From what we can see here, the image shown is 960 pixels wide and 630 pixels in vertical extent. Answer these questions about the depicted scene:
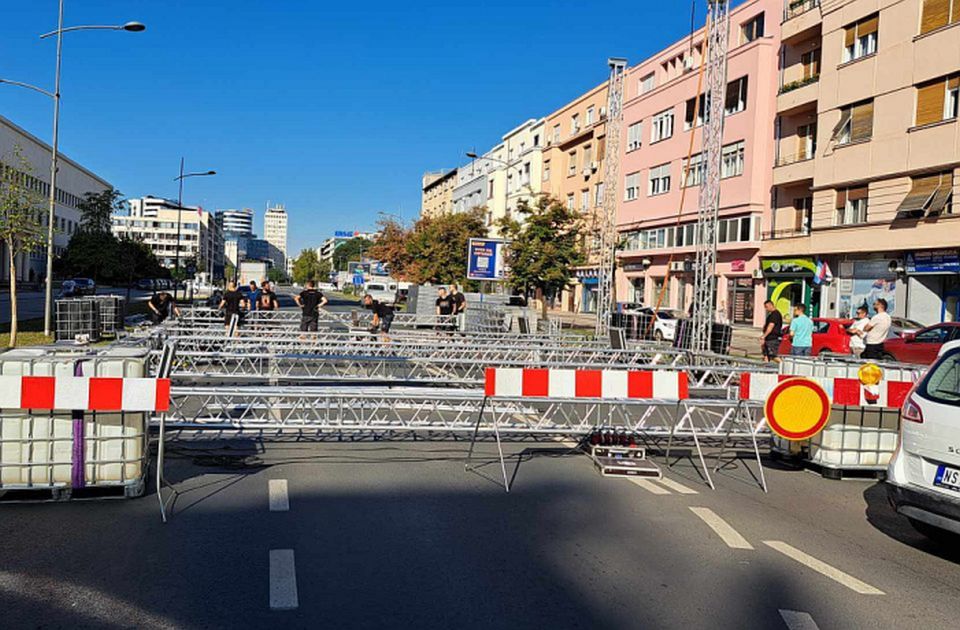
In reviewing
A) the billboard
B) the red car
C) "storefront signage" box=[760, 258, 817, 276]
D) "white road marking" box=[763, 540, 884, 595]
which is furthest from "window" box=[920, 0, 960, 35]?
"white road marking" box=[763, 540, 884, 595]

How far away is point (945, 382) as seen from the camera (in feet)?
19.9

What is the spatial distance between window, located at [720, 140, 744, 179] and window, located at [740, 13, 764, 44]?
5163 mm

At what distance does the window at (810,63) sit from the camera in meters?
36.8

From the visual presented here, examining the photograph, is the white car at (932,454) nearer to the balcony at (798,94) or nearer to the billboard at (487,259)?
the balcony at (798,94)

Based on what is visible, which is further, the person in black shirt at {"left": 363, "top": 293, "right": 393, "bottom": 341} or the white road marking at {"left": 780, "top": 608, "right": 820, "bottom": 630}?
the person in black shirt at {"left": 363, "top": 293, "right": 393, "bottom": 341}

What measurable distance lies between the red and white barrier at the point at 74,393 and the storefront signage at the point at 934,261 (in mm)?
27365

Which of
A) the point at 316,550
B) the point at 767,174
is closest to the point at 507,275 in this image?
the point at 767,174

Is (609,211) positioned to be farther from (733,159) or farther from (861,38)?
(733,159)

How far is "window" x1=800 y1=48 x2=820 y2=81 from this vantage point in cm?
3675

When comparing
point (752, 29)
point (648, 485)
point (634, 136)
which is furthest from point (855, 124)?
point (648, 485)

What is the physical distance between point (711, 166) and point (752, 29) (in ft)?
78.3

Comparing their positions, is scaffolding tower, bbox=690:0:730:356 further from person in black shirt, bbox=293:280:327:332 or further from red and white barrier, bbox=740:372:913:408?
red and white barrier, bbox=740:372:913:408

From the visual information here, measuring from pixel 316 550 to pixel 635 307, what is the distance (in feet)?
115

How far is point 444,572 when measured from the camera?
5227 mm
